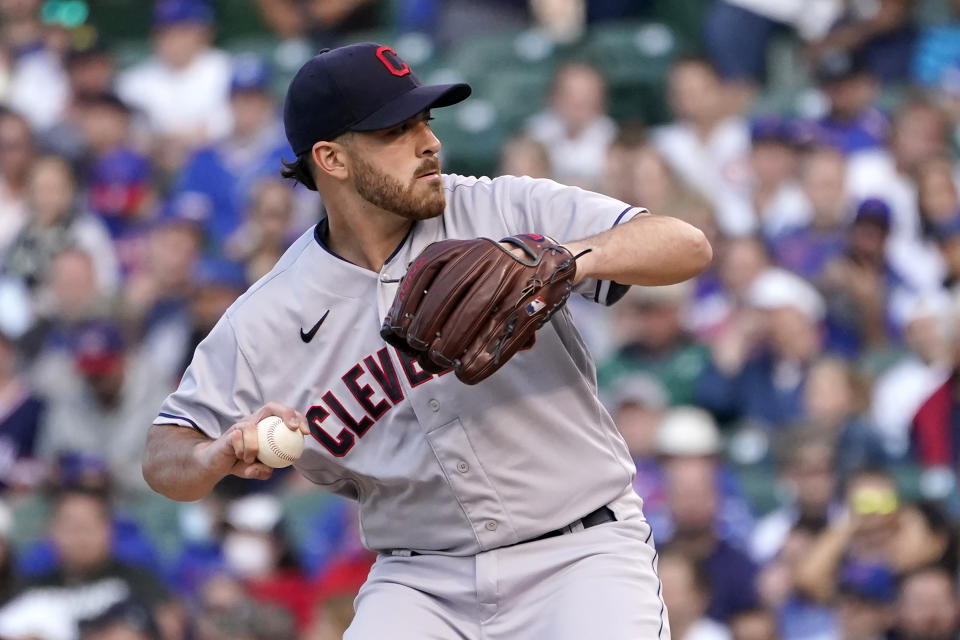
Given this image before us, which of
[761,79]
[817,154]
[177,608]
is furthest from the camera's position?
[761,79]

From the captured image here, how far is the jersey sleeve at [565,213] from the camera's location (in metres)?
3.33

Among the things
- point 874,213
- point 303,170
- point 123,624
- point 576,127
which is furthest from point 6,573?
point 874,213

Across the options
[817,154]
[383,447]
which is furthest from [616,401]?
[383,447]

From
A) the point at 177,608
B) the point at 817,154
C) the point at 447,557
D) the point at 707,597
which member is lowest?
the point at 177,608

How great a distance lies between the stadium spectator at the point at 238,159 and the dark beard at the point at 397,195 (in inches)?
217

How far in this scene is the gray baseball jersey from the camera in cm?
339

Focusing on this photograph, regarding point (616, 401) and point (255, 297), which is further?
point (616, 401)

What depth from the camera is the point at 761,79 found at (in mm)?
9133

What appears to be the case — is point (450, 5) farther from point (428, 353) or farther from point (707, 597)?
point (428, 353)

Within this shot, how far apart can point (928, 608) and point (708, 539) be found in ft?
3.03

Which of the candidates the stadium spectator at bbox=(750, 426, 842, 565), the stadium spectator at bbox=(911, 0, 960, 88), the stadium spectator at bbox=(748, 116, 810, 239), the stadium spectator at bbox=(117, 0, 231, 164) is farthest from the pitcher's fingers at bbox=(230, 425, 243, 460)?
the stadium spectator at bbox=(117, 0, 231, 164)

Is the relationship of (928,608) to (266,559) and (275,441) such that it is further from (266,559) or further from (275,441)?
(275,441)

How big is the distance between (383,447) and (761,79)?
20.3ft

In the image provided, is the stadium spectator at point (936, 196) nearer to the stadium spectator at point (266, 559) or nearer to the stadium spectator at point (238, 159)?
the stadium spectator at point (266, 559)
